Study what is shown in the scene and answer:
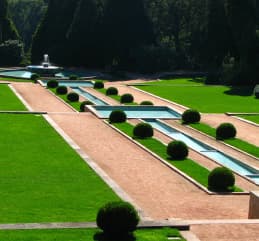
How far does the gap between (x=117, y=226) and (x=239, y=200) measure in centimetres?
527

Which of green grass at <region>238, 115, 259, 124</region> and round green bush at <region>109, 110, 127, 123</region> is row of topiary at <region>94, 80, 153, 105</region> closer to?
green grass at <region>238, 115, 259, 124</region>

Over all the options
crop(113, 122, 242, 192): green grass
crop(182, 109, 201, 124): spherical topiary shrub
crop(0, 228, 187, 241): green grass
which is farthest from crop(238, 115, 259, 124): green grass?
crop(0, 228, 187, 241): green grass

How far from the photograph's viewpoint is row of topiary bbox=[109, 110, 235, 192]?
15258 millimetres

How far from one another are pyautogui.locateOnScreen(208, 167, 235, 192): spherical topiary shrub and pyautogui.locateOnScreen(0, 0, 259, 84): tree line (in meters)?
39.2

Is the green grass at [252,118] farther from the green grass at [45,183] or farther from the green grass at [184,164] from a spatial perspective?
the green grass at [45,183]

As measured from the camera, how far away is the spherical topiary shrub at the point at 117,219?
10102 millimetres

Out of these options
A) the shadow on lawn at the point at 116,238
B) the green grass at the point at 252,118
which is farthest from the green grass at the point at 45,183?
the green grass at the point at 252,118

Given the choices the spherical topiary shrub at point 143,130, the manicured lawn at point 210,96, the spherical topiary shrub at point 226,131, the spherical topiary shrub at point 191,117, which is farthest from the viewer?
the manicured lawn at point 210,96

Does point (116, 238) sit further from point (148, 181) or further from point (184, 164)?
point (184, 164)

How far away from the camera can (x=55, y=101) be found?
35.1 meters

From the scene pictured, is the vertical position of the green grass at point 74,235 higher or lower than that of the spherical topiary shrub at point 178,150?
higher

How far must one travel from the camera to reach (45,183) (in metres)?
14.9

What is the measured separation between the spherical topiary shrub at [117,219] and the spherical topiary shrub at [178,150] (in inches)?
348

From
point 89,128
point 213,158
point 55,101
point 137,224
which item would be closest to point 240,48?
point 55,101
